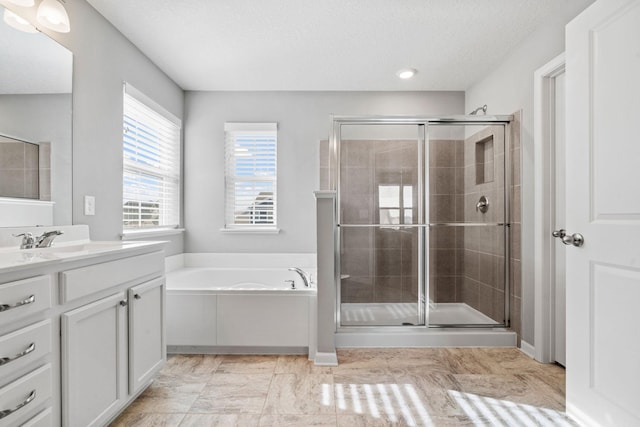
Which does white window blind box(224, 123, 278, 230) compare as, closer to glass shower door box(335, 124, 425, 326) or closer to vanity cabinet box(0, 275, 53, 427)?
glass shower door box(335, 124, 425, 326)

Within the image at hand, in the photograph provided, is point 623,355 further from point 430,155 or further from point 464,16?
point 464,16

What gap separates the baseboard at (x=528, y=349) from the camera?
2401 millimetres

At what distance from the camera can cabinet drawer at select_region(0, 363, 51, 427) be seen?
1.02m

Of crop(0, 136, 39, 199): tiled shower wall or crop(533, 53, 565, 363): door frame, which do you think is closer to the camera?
crop(0, 136, 39, 199): tiled shower wall

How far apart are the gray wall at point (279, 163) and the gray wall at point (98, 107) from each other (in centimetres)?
95

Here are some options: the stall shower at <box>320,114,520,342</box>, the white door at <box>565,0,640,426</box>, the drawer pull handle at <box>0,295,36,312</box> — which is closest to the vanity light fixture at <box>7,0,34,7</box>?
the drawer pull handle at <box>0,295,36,312</box>

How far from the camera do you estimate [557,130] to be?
2285 millimetres

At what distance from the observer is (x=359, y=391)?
6.44 ft

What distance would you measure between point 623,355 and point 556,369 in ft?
3.21

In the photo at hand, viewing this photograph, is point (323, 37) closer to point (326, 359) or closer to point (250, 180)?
point (250, 180)

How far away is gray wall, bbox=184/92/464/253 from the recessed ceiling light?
18.0 inches

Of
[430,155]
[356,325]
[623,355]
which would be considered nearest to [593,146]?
[623,355]

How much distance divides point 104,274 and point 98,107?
1.29 m

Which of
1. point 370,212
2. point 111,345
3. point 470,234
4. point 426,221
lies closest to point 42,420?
point 111,345
